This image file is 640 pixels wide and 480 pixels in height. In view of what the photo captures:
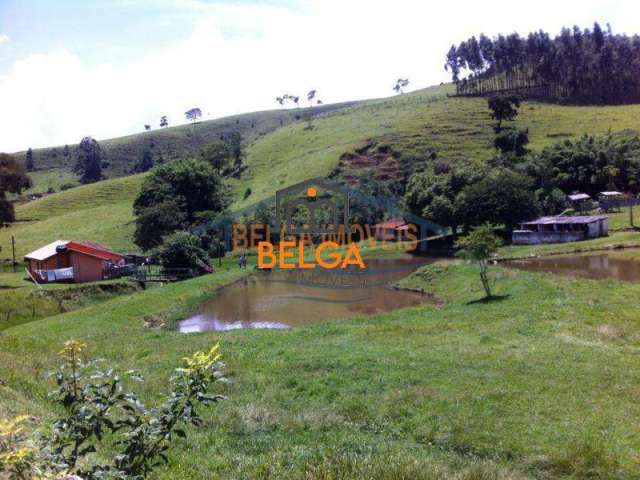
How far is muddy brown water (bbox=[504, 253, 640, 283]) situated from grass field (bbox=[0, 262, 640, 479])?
6483 mm

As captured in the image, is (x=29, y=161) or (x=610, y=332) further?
(x=29, y=161)

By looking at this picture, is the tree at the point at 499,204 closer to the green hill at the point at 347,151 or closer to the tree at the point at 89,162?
the green hill at the point at 347,151

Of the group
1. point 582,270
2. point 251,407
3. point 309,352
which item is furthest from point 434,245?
point 251,407

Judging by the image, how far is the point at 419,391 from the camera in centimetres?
1191

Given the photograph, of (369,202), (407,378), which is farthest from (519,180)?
(407,378)

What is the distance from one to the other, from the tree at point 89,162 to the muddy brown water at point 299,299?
94.9m

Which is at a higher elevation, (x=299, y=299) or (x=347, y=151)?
(x=347, y=151)

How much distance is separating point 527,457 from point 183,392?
6716 mm

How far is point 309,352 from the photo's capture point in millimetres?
16766

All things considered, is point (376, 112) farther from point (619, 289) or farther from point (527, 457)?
point (527, 457)

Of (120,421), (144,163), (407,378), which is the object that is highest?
(144,163)

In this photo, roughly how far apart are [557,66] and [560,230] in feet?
206

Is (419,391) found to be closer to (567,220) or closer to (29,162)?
(567,220)

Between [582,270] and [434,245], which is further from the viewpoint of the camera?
[434,245]
